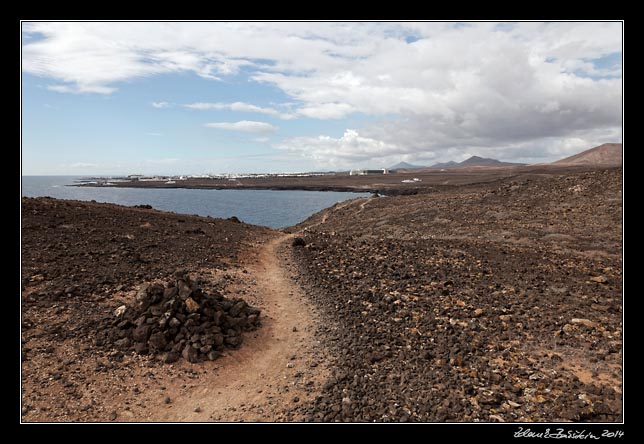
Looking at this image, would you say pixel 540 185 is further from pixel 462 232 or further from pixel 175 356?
pixel 175 356

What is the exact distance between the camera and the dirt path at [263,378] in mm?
6488

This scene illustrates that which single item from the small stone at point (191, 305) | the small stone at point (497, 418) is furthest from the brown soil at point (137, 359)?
the small stone at point (497, 418)

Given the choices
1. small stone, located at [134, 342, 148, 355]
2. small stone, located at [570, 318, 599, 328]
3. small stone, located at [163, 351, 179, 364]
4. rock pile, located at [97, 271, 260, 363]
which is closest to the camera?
small stone, located at [163, 351, 179, 364]

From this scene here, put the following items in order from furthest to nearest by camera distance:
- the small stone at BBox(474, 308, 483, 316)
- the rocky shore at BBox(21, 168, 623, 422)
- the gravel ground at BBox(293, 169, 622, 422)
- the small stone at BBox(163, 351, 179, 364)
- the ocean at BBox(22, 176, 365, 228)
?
the ocean at BBox(22, 176, 365, 228), the small stone at BBox(474, 308, 483, 316), the small stone at BBox(163, 351, 179, 364), the rocky shore at BBox(21, 168, 623, 422), the gravel ground at BBox(293, 169, 622, 422)

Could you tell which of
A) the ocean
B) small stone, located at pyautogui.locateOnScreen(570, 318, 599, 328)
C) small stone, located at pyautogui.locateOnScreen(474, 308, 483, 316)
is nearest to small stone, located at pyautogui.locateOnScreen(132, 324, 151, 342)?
small stone, located at pyautogui.locateOnScreen(474, 308, 483, 316)

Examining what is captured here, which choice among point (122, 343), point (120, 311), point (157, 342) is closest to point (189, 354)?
point (157, 342)

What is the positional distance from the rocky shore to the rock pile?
0.05 metres

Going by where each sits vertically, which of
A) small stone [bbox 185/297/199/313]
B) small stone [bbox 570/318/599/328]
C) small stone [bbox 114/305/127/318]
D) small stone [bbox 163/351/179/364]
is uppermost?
small stone [bbox 185/297/199/313]

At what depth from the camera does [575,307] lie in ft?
31.9

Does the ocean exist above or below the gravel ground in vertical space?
above

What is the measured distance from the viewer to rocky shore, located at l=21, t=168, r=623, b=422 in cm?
643

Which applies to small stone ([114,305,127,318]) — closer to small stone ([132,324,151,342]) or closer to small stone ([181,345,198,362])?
small stone ([132,324,151,342])

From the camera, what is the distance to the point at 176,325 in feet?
27.1

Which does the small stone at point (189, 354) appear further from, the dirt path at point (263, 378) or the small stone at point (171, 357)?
the dirt path at point (263, 378)
